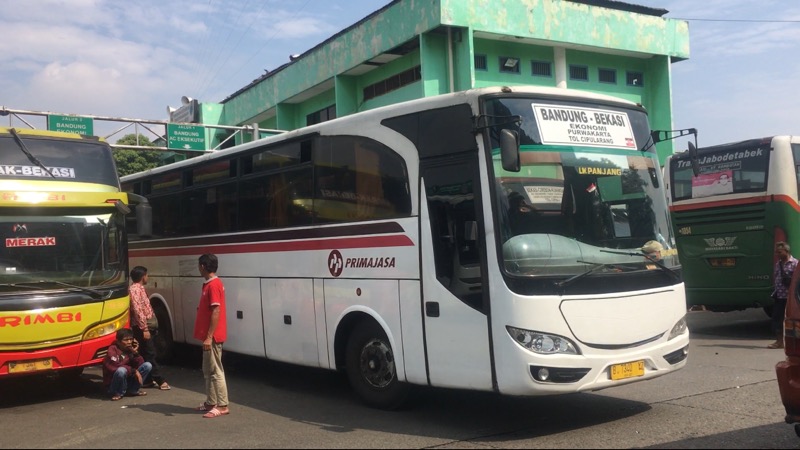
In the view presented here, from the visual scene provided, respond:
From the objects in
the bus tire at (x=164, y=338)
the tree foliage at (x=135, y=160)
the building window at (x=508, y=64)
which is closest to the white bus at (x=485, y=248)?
the bus tire at (x=164, y=338)

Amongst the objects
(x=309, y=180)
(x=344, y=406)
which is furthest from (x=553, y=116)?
(x=344, y=406)

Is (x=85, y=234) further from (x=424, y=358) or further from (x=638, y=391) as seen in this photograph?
(x=638, y=391)

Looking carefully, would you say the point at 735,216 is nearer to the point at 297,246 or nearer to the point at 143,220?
the point at 297,246

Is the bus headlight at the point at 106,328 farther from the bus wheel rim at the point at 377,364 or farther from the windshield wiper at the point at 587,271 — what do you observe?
the windshield wiper at the point at 587,271

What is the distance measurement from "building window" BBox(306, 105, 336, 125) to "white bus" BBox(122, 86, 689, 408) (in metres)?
19.1

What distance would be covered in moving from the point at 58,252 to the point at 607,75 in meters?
21.6

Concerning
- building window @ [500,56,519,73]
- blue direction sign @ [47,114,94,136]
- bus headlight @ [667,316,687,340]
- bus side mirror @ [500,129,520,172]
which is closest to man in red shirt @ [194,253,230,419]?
bus side mirror @ [500,129,520,172]

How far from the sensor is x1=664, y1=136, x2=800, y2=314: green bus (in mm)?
12672

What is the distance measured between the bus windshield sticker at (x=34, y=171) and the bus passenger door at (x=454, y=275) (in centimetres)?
515

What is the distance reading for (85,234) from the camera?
9586mm

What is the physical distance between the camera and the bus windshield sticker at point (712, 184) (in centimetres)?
1351

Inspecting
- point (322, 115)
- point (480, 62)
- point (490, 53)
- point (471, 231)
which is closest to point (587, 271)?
point (471, 231)

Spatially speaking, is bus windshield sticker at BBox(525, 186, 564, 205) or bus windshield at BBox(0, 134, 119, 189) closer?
bus windshield sticker at BBox(525, 186, 564, 205)

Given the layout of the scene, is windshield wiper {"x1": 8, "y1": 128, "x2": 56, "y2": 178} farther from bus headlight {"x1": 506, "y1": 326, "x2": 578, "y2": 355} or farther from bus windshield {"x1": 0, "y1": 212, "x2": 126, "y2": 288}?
bus headlight {"x1": 506, "y1": 326, "x2": 578, "y2": 355}
